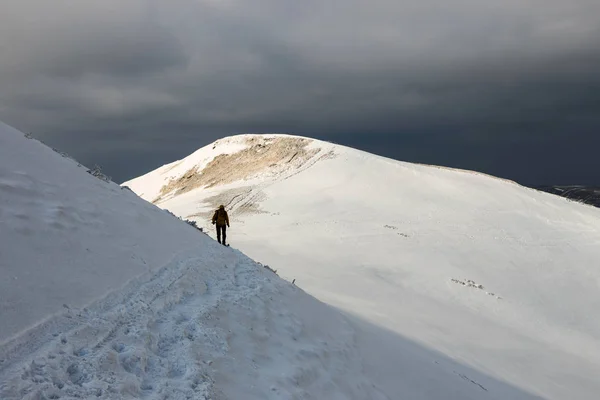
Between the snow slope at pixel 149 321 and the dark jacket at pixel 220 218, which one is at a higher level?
the dark jacket at pixel 220 218

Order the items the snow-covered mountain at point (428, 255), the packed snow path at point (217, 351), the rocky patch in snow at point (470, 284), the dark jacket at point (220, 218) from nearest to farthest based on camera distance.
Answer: the packed snow path at point (217, 351), the snow-covered mountain at point (428, 255), the dark jacket at point (220, 218), the rocky patch in snow at point (470, 284)

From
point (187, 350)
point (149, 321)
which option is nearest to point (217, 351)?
point (187, 350)

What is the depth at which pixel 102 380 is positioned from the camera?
5102 millimetres

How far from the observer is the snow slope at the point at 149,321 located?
5387 mm

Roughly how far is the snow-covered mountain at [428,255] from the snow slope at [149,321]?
511 millimetres

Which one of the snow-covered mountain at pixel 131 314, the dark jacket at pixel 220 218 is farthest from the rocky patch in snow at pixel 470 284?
the dark jacket at pixel 220 218

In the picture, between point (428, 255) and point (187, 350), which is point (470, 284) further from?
point (187, 350)

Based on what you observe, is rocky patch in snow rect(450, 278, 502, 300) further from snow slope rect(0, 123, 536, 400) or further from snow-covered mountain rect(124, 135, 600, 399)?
snow slope rect(0, 123, 536, 400)

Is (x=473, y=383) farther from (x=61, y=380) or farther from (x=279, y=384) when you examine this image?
(x=61, y=380)

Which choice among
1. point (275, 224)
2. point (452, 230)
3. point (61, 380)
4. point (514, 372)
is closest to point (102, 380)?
point (61, 380)

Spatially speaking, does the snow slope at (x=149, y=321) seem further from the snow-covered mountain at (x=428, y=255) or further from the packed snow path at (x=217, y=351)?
the snow-covered mountain at (x=428, y=255)

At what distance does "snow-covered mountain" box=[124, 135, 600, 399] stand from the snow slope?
51 centimetres

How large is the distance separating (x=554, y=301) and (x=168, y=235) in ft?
58.4

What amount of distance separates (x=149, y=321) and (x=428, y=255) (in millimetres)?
18733
